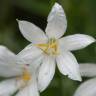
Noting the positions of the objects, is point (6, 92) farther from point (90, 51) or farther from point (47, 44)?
point (90, 51)

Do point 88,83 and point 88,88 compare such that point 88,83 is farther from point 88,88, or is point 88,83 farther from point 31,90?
point 31,90

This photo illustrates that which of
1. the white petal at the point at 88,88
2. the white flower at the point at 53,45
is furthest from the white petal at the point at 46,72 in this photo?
the white petal at the point at 88,88

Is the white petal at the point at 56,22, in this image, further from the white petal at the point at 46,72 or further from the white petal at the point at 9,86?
the white petal at the point at 9,86

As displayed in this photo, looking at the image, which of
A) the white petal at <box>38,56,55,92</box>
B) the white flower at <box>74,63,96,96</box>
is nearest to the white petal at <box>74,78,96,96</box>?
the white flower at <box>74,63,96,96</box>

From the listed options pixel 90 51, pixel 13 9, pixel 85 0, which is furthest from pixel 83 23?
pixel 13 9

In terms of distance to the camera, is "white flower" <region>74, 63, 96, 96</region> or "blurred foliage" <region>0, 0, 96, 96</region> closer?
"white flower" <region>74, 63, 96, 96</region>

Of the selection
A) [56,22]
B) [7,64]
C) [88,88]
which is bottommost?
[88,88]

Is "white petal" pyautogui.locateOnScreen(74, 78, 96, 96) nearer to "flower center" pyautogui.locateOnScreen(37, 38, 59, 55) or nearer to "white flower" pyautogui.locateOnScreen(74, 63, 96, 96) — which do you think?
"white flower" pyautogui.locateOnScreen(74, 63, 96, 96)

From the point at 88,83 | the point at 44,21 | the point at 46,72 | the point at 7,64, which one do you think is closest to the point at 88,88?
the point at 88,83
